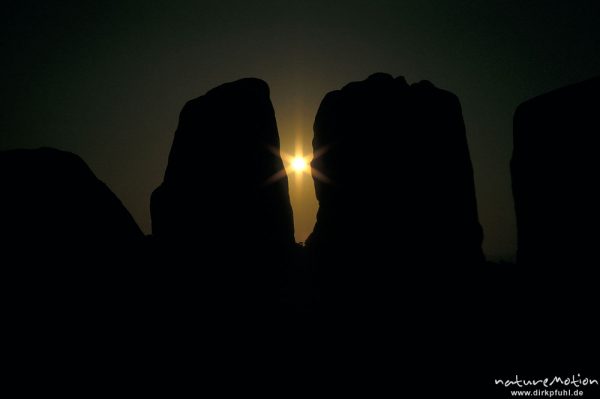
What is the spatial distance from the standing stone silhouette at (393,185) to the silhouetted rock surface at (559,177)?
2.38 metres

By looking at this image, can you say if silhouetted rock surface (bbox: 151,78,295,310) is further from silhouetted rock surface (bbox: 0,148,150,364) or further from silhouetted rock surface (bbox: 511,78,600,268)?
silhouetted rock surface (bbox: 511,78,600,268)

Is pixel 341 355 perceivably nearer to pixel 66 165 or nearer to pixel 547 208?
pixel 547 208

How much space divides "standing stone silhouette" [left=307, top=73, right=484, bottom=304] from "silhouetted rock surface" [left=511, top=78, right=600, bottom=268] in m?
2.38

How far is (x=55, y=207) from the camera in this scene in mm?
10602

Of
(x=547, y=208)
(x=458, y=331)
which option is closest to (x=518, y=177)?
(x=547, y=208)

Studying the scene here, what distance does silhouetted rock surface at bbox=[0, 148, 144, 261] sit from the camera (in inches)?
396

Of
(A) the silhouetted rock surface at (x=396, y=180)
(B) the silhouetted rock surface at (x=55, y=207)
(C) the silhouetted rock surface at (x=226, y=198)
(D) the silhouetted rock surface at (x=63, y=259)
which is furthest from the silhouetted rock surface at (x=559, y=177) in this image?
(B) the silhouetted rock surface at (x=55, y=207)

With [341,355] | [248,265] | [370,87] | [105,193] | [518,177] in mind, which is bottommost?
[341,355]

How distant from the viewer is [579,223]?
355 inches

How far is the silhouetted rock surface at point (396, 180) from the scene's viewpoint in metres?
12.1

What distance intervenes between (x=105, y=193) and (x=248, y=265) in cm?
534

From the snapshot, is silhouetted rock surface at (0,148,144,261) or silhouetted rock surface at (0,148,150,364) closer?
silhouetted rock surface at (0,148,150,364)

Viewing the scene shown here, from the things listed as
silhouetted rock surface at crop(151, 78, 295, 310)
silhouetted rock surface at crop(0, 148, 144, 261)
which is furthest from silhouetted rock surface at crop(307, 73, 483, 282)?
silhouetted rock surface at crop(0, 148, 144, 261)

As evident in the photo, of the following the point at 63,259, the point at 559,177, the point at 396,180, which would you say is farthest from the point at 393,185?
the point at 63,259
